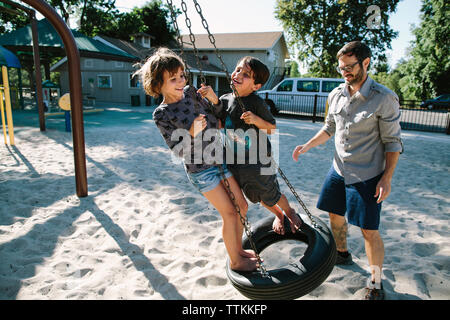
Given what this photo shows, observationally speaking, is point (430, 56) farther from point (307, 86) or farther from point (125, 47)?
point (125, 47)

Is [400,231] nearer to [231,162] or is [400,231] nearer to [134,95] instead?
[231,162]

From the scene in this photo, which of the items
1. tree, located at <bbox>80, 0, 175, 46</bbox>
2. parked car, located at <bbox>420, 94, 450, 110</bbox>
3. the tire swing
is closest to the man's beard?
the tire swing

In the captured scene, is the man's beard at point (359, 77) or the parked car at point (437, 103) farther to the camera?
the parked car at point (437, 103)

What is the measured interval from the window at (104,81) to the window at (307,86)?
13.3 meters

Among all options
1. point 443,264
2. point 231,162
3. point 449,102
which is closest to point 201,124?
point 231,162

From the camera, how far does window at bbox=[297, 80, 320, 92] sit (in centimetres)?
1386

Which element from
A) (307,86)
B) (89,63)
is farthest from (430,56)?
(89,63)

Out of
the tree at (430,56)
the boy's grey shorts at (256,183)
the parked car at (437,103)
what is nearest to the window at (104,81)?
the boy's grey shorts at (256,183)

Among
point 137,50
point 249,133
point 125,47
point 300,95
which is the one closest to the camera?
point 249,133

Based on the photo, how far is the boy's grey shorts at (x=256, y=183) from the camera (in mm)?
2068

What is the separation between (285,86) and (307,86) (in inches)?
42.0

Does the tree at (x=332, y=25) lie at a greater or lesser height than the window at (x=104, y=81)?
greater

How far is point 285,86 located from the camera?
1458 centimetres

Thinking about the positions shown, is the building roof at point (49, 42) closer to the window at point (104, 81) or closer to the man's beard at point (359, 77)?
the window at point (104, 81)
